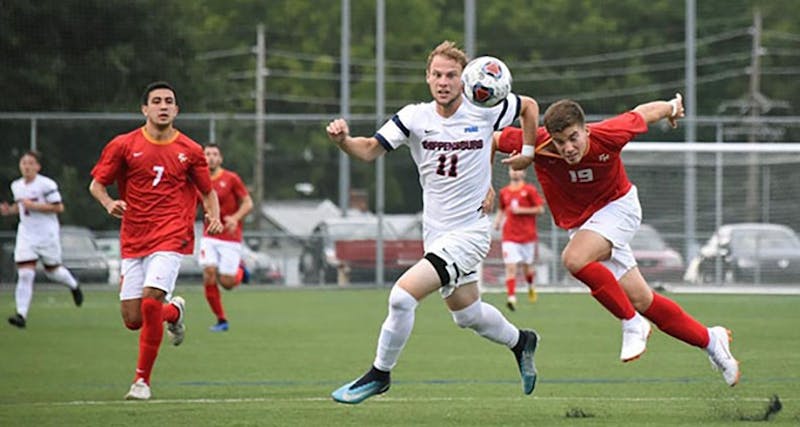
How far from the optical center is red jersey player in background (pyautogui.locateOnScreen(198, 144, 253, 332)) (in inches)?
717

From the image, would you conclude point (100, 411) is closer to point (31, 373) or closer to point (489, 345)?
point (31, 373)

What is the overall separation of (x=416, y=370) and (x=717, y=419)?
4.27 m

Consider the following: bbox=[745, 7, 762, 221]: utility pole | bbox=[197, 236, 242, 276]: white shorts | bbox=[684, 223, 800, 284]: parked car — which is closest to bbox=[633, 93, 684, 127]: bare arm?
bbox=[197, 236, 242, 276]: white shorts

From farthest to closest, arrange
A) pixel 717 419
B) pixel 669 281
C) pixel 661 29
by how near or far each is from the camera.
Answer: pixel 661 29 < pixel 669 281 < pixel 717 419

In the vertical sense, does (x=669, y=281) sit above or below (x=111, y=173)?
below

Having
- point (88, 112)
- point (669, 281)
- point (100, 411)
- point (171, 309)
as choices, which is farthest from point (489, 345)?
point (88, 112)

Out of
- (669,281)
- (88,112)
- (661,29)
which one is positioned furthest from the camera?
(661,29)

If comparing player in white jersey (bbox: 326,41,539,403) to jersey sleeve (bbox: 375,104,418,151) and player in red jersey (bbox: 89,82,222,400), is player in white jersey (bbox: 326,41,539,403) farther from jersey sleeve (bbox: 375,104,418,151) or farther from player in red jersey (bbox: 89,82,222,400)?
player in red jersey (bbox: 89,82,222,400)

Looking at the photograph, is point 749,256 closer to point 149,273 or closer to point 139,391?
point 149,273

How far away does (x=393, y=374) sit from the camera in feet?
42.0

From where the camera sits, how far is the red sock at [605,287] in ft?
31.9

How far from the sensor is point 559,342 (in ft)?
52.9

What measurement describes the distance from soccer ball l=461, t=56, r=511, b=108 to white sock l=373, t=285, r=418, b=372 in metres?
1.33

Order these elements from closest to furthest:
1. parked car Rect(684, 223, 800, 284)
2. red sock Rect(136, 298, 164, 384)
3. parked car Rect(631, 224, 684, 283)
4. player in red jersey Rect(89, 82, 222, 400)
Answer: red sock Rect(136, 298, 164, 384)
player in red jersey Rect(89, 82, 222, 400)
parked car Rect(684, 223, 800, 284)
parked car Rect(631, 224, 684, 283)
